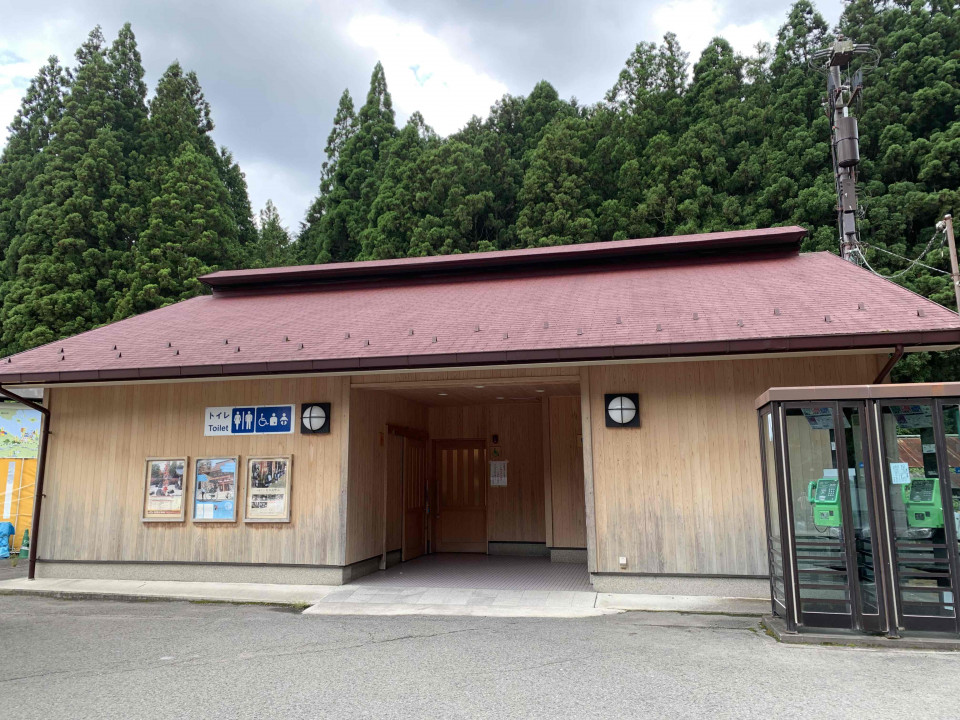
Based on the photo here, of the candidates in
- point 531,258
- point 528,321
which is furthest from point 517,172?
point 528,321

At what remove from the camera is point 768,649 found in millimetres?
5324

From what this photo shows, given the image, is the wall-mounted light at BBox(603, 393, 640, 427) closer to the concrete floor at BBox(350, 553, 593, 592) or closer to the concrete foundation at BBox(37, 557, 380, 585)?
the concrete floor at BBox(350, 553, 593, 592)

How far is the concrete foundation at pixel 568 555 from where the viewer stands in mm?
10883

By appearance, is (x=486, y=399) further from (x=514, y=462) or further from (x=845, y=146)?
(x=845, y=146)

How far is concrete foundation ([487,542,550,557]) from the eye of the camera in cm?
1184

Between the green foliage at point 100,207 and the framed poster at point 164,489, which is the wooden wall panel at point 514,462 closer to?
the framed poster at point 164,489

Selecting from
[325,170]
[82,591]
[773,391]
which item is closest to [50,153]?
[325,170]

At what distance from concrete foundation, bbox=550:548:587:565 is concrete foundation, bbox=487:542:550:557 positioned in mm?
692

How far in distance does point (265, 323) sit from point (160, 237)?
17687mm

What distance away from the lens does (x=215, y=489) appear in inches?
357

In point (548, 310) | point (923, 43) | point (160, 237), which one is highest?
point (923, 43)

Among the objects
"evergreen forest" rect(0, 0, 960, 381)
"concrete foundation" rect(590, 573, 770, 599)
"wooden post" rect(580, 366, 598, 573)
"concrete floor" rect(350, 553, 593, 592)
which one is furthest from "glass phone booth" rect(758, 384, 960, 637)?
"evergreen forest" rect(0, 0, 960, 381)

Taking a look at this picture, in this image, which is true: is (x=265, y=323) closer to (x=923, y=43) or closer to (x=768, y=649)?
(x=768, y=649)

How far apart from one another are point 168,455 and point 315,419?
2202 millimetres
